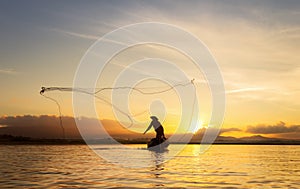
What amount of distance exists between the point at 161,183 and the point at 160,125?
3270 centimetres

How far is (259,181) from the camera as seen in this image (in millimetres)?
20078

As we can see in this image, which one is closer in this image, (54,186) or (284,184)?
(54,186)

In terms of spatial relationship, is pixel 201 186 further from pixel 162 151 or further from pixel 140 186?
pixel 162 151

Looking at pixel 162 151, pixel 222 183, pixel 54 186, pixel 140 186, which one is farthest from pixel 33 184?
pixel 162 151

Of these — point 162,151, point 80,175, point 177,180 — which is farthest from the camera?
point 162,151

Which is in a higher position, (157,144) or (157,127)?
(157,127)

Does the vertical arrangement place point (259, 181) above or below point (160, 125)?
below

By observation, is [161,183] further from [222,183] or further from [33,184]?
[33,184]

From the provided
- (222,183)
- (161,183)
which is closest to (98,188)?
(161,183)

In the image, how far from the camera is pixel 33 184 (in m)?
17.5

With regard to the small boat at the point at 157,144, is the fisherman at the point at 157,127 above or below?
above

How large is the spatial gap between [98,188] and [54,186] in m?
2.03

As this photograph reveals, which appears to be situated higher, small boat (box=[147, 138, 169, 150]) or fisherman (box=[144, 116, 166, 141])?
fisherman (box=[144, 116, 166, 141])

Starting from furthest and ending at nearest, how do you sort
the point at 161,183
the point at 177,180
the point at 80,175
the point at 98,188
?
the point at 80,175
the point at 177,180
the point at 161,183
the point at 98,188
